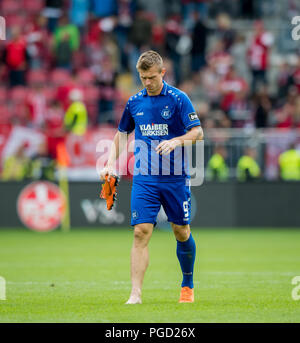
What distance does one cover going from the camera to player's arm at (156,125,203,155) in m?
7.79

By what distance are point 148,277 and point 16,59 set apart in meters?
13.2

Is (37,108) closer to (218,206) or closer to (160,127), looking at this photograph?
(218,206)

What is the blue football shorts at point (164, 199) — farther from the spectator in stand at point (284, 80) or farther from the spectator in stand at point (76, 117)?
the spectator in stand at point (284, 80)

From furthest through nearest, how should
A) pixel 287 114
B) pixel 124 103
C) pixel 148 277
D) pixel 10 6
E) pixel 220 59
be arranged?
pixel 10 6
pixel 220 59
pixel 124 103
pixel 287 114
pixel 148 277

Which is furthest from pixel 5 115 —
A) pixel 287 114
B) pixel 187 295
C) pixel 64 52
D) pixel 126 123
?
pixel 187 295

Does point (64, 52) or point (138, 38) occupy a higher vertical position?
point (138, 38)

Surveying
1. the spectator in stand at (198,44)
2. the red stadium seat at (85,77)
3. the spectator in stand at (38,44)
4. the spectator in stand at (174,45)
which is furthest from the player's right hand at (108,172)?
the spectator in stand at (38,44)

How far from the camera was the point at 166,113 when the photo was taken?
27.3 ft

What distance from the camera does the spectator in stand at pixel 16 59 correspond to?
74.2 feet

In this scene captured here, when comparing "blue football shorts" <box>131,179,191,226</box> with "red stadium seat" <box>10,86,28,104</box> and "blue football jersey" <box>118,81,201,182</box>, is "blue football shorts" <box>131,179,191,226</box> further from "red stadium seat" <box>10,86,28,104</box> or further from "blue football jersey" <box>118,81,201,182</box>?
"red stadium seat" <box>10,86,28,104</box>

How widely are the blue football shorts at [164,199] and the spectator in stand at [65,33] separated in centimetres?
1527

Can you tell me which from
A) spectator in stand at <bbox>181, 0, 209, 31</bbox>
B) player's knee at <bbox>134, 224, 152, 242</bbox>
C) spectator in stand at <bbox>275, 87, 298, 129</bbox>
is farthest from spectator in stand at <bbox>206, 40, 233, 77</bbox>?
player's knee at <bbox>134, 224, 152, 242</bbox>

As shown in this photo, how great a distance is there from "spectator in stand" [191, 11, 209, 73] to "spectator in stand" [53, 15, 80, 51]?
3.27m
